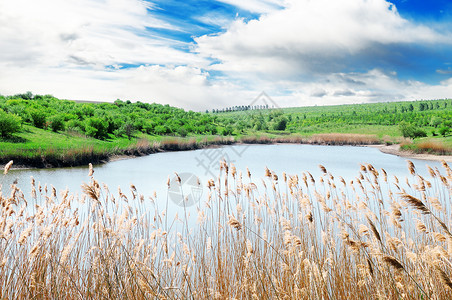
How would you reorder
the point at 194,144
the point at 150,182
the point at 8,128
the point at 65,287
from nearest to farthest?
the point at 65,287 < the point at 150,182 < the point at 8,128 < the point at 194,144

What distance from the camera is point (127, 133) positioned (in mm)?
36500

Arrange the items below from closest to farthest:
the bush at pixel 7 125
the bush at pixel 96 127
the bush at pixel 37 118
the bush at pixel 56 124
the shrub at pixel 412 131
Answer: the bush at pixel 7 125, the bush at pixel 37 118, the bush at pixel 56 124, the bush at pixel 96 127, the shrub at pixel 412 131

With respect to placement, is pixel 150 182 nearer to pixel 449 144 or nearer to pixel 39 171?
pixel 39 171

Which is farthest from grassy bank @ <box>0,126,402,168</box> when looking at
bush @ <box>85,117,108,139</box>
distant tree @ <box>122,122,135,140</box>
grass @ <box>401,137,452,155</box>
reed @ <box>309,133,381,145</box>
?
grass @ <box>401,137,452,155</box>

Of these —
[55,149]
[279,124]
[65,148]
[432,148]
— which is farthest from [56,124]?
[279,124]

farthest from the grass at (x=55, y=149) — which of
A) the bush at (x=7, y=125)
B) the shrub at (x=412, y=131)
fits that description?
the shrub at (x=412, y=131)

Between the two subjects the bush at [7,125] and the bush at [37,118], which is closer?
the bush at [7,125]

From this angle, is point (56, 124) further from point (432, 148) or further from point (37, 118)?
point (432, 148)

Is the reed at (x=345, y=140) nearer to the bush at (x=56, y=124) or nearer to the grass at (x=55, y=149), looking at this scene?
the grass at (x=55, y=149)

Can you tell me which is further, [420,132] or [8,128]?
[420,132]

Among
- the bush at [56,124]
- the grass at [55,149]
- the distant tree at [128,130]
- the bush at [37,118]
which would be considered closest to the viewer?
the grass at [55,149]

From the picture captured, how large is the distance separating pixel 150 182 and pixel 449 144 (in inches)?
1113

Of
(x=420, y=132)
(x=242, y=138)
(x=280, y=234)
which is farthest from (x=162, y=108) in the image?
(x=280, y=234)

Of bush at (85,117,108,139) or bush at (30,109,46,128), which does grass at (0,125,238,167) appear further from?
bush at (85,117,108,139)
